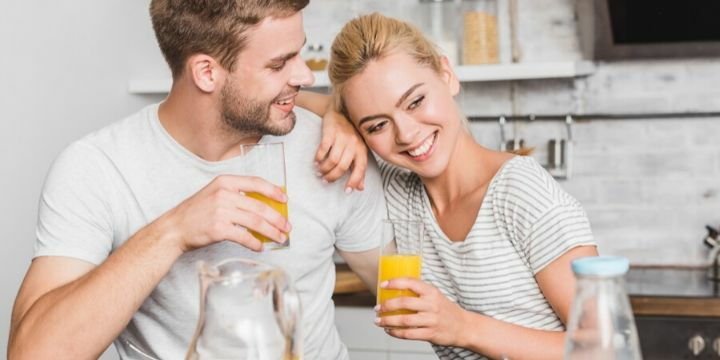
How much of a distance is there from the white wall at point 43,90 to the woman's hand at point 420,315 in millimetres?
1730

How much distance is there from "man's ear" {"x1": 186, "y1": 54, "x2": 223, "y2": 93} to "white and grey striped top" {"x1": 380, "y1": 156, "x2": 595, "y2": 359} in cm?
51

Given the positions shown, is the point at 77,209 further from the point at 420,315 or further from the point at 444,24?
the point at 444,24

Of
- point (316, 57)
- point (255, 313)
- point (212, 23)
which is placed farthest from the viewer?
point (316, 57)

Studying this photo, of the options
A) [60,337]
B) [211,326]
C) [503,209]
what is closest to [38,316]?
[60,337]

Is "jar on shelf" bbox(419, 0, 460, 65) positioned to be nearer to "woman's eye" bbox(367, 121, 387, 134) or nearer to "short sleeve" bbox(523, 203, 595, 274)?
"woman's eye" bbox(367, 121, 387, 134)

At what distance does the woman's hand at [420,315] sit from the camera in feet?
4.64

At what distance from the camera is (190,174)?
73.7 inches

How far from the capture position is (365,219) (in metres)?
2.03

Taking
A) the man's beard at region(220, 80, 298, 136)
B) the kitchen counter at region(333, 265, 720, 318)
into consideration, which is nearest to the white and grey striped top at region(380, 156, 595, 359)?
the man's beard at region(220, 80, 298, 136)

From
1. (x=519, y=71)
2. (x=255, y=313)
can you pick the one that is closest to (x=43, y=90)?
(x=519, y=71)

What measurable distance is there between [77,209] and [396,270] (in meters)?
0.62

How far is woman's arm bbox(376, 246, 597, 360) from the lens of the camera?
1431mm

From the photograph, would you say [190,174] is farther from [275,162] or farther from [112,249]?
[275,162]

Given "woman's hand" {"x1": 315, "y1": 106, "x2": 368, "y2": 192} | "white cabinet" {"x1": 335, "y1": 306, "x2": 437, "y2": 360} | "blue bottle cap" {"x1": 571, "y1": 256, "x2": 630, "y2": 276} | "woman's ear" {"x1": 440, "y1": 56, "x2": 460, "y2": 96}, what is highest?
"woman's ear" {"x1": 440, "y1": 56, "x2": 460, "y2": 96}
